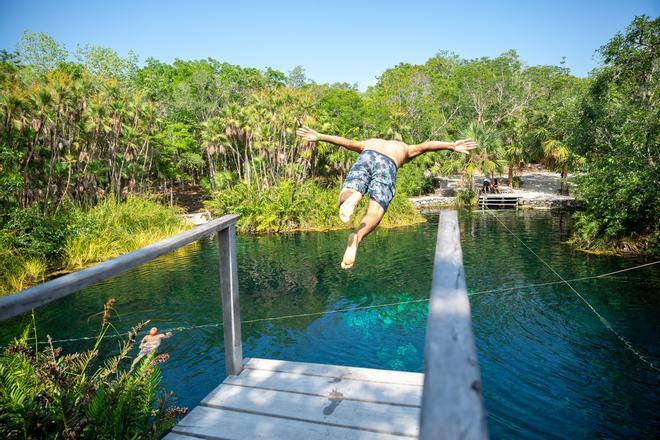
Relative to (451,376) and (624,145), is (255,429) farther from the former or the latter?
(624,145)

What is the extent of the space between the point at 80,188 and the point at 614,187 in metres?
20.7

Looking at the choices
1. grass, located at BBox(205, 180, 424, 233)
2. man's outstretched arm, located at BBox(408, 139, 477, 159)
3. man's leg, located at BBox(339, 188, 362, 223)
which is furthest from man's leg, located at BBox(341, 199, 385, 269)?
grass, located at BBox(205, 180, 424, 233)

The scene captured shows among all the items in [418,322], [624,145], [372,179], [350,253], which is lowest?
[418,322]

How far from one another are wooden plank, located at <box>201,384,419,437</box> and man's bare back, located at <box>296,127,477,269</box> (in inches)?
45.2

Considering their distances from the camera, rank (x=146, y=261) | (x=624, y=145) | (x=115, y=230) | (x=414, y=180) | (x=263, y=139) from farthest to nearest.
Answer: (x=414, y=180)
(x=263, y=139)
(x=115, y=230)
(x=624, y=145)
(x=146, y=261)

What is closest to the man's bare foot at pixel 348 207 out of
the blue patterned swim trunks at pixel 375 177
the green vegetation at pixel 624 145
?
the blue patterned swim trunks at pixel 375 177

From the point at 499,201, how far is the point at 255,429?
1092 inches

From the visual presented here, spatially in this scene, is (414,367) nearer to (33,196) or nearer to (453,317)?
(453,317)

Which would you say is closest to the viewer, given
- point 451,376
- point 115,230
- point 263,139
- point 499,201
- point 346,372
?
point 451,376

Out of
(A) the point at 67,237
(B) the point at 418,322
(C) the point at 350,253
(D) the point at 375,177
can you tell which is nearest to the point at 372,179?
(D) the point at 375,177

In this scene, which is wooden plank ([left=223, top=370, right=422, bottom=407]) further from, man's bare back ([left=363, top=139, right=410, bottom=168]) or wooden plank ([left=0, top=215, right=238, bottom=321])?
man's bare back ([left=363, top=139, right=410, bottom=168])

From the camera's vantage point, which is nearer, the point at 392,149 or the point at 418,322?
the point at 392,149

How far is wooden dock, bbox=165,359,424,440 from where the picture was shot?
221 centimetres

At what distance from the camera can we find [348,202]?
3.43 meters
